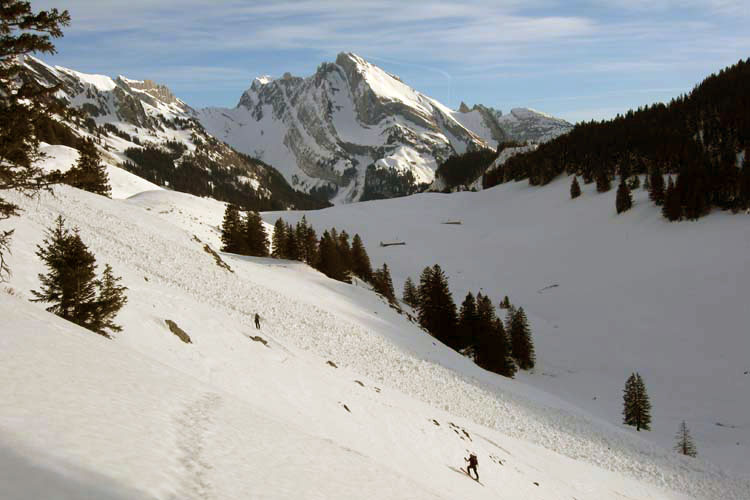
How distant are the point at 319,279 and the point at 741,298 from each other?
1683 inches

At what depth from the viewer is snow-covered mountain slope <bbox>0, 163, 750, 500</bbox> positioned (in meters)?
6.18

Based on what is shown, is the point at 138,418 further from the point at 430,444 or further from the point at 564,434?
the point at 564,434

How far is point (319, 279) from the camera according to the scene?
47.8 metres

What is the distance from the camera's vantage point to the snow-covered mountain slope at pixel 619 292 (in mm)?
38375

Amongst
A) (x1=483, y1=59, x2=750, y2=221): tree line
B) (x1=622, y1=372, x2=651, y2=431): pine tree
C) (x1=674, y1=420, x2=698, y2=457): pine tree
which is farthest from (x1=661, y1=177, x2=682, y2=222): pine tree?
(x1=674, y1=420, x2=698, y2=457): pine tree

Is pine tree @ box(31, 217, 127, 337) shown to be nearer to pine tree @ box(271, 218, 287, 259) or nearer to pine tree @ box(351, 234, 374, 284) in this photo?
pine tree @ box(271, 218, 287, 259)

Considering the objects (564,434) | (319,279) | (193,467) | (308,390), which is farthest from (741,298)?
(193,467)

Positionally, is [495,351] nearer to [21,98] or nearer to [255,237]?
[255,237]

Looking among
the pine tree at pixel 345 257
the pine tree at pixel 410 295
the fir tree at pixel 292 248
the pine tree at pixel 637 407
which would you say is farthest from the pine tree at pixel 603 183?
the pine tree at pixel 637 407

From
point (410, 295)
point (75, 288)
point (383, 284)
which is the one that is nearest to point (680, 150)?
point (410, 295)

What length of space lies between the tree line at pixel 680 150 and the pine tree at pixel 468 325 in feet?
134

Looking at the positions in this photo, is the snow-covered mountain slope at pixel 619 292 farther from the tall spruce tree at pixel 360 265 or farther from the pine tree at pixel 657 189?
the tall spruce tree at pixel 360 265

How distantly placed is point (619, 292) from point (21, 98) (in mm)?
62136

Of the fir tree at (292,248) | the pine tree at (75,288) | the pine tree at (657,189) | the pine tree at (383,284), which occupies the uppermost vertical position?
the pine tree at (657,189)
